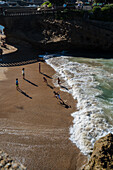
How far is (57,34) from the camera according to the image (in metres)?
29.9

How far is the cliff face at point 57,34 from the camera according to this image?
29016 millimetres

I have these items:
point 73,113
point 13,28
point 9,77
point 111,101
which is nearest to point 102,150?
point 73,113

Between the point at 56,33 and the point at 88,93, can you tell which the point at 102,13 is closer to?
the point at 56,33

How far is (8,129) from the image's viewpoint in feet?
38.9

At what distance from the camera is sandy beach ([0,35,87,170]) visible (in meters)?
9.76

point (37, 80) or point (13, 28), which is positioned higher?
point (13, 28)

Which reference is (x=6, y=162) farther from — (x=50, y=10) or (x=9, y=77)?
(x=50, y=10)

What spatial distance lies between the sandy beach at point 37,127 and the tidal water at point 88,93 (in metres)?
0.75

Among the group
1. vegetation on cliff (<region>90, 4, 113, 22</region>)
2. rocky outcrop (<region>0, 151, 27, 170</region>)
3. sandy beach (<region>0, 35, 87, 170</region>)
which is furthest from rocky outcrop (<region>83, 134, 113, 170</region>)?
vegetation on cliff (<region>90, 4, 113, 22</region>)

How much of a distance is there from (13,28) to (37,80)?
566 inches

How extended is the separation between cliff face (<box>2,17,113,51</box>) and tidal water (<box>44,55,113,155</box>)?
323 centimetres

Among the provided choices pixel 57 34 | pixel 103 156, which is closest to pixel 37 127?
pixel 103 156

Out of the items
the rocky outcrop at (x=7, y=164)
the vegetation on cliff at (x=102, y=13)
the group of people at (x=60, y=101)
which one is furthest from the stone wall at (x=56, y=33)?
the rocky outcrop at (x=7, y=164)

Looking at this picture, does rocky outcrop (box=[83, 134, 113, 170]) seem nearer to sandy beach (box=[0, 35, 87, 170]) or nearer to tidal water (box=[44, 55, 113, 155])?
sandy beach (box=[0, 35, 87, 170])
